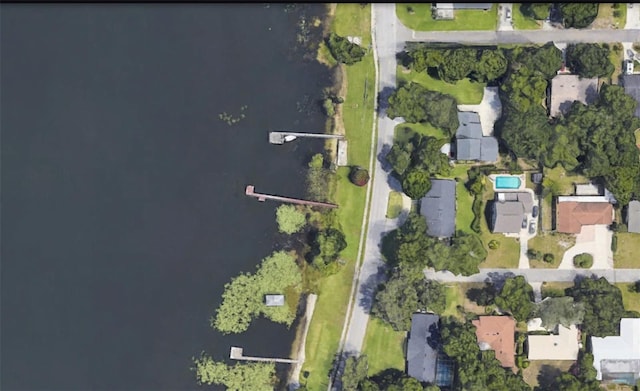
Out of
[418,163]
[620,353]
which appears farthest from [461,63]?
[620,353]

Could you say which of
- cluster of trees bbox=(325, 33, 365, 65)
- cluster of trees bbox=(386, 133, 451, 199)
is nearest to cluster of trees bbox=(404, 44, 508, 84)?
cluster of trees bbox=(325, 33, 365, 65)

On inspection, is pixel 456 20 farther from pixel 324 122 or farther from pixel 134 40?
pixel 134 40

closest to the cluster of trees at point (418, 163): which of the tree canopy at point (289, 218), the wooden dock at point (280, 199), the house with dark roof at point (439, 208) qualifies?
the house with dark roof at point (439, 208)

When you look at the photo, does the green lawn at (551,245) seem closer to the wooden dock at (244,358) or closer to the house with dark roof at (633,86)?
the house with dark roof at (633,86)

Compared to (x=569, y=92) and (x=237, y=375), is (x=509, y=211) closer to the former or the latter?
(x=569, y=92)

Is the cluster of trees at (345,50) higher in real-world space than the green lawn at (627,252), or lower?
higher

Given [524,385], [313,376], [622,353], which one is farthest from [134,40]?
[622,353]

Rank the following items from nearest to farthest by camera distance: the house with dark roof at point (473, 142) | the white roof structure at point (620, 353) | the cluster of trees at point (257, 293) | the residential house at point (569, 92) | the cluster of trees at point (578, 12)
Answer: the cluster of trees at point (578, 12), the house with dark roof at point (473, 142), the white roof structure at point (620, 353), the residential house at point (569, 92), the cluster of trees at point (257, 293)

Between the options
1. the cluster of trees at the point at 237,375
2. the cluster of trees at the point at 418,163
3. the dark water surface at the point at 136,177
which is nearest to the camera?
the cluster of trees at the point at 418,163
